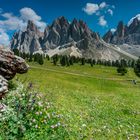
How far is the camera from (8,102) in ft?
48.9

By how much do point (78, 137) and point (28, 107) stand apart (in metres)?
2.74

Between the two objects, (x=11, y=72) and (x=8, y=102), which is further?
(x=11, y=72)

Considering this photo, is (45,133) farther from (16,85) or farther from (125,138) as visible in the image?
(16,85)

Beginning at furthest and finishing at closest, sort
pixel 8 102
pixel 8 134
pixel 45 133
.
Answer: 1. pixel 8 102
2. pixel 45 133
3. pixel 8 134

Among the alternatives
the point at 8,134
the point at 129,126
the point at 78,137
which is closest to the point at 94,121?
the point at 129,126

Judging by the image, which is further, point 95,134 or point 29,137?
point 95,134

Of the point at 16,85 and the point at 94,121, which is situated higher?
the point at 16,85

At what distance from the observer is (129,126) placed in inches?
713

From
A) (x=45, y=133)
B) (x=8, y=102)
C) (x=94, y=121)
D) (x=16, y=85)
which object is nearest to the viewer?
(x=45, y=133)

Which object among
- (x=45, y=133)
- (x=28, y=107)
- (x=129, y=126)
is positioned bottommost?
(x=129, y=126)

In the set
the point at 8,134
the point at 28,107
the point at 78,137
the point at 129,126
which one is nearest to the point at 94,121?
the point at 129,126

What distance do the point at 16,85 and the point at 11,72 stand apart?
1.75m

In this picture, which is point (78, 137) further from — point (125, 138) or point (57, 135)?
point (125, 138)

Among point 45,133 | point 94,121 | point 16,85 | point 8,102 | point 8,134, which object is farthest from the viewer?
point 16,85
